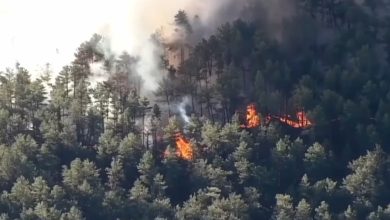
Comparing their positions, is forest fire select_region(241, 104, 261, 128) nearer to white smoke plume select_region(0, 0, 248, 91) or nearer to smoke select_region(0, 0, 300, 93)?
smoke select_region(0, 0, 300, 93)

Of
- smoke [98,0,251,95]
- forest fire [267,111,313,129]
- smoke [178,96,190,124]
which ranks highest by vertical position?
smoke [98,0,251,95]

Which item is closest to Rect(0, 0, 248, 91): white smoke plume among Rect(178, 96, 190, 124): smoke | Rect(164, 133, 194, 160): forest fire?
Rect(178, 96, 190, 124): smoke

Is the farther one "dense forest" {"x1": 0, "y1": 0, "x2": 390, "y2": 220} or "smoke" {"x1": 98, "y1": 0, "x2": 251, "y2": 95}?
"smoke" {"x1": 98, "y1": 0, "x2": 251, "y2": 95}

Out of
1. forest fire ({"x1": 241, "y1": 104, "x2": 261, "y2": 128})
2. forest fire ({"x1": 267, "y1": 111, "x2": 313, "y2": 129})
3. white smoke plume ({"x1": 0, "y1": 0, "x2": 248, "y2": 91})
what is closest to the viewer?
forest fire ({"x1": 241, "y1": 104, "x2": 261, "y2": 128})

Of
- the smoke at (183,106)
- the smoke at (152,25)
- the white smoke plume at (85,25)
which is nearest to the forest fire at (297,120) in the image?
the smoke at (183,106)

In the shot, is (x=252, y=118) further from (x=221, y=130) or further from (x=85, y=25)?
(x=85, y=25)

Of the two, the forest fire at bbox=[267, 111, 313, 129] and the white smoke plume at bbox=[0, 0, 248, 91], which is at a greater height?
the white smoke plume at bbox=[0, 0, 248, 91]
